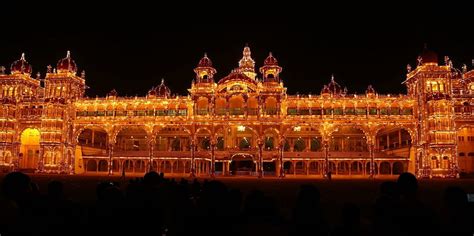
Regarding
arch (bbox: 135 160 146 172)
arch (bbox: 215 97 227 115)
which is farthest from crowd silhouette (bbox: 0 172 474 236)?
arch (bbox: 135 160 146 172)

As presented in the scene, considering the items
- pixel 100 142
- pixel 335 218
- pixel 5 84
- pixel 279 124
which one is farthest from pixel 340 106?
pixel 5 84

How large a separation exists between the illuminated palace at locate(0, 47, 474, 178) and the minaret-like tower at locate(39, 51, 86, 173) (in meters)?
Answer: 0.12

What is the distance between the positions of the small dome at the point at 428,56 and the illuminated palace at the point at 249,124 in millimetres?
116

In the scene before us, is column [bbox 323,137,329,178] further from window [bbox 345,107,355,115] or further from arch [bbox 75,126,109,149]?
arch [bbox 75,126,109,149]

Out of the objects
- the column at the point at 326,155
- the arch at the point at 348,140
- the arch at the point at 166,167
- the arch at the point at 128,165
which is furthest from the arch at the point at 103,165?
the arch at the point at 348,140

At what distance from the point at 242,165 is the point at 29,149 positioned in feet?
98.4

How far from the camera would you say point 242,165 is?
5719cm

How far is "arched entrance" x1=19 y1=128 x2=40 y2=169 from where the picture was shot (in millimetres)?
58016

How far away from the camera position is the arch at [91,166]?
57406 mm

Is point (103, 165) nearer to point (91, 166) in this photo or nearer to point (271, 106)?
point (91, 166)

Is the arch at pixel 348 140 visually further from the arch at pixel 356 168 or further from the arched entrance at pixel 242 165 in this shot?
the arched entrance at pixel 242 165

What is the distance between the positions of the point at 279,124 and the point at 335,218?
124 feet

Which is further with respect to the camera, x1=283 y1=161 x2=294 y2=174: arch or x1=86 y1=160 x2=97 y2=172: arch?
x1=86 y1=160 x2=97 y2=172: arch

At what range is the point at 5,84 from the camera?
54844 mm
